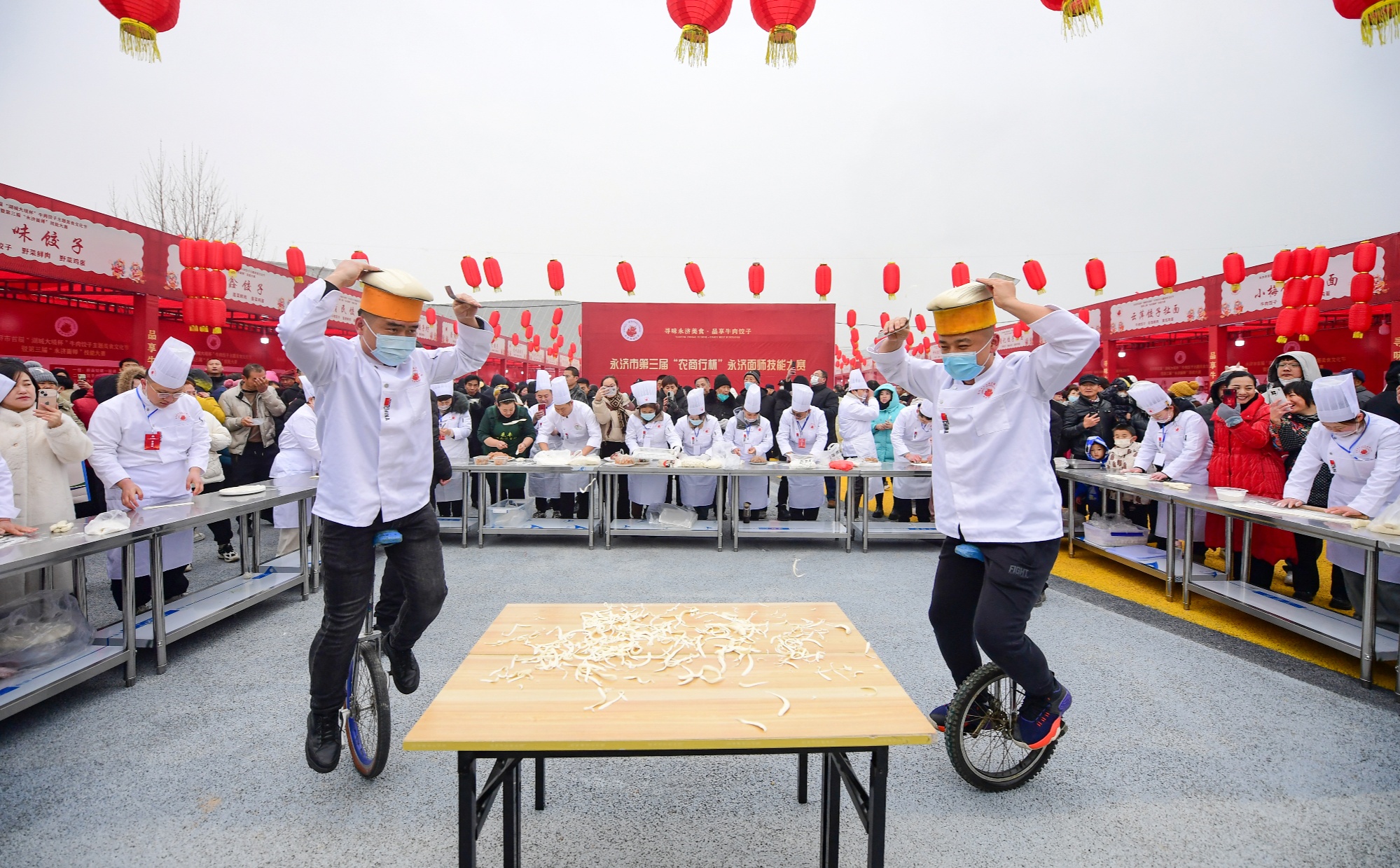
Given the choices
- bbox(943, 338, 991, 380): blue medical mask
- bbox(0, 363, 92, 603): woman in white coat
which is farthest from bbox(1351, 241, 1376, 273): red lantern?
bbox(0, 363, 92, 603): woman in white coat

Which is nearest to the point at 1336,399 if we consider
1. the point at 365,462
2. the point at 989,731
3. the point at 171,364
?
the point at 989,731

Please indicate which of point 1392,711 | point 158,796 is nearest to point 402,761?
point 158,796

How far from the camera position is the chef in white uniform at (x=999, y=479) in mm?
2045

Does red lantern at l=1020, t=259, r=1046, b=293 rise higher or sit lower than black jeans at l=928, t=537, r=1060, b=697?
higher

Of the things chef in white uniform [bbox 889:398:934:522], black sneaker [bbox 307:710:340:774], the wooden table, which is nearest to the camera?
the wooden table

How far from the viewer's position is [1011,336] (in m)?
19.9

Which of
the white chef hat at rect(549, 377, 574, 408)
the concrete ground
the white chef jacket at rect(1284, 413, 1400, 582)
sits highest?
the white chef hat at rect(549, 377, 574, 408)

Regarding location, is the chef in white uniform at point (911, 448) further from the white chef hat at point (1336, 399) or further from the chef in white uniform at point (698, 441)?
the white chef hat at point (1336, 399)

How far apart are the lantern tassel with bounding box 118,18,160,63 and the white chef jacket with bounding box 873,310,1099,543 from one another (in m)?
4.58

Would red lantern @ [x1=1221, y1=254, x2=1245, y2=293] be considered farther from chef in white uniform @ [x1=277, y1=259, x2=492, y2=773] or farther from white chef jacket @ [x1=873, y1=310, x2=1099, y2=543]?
chef in white uniform @ [x1=277, y1=259, x2=492, y2=773]

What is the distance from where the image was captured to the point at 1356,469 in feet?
11.9

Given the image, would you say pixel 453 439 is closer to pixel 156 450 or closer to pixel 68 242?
pixel 156 450

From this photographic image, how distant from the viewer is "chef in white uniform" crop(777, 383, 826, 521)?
6.70 metres

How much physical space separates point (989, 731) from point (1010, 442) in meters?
1.08
